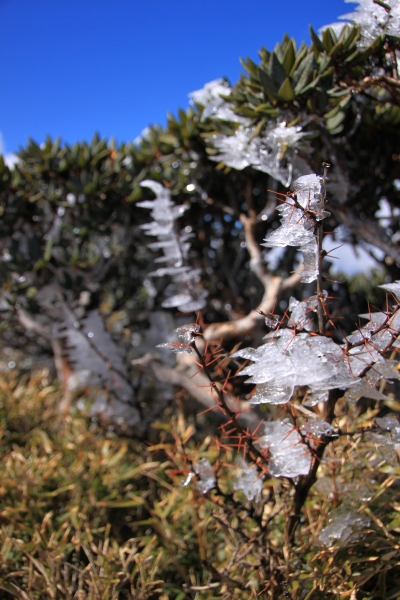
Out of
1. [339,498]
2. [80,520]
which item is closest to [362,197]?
[339,498]

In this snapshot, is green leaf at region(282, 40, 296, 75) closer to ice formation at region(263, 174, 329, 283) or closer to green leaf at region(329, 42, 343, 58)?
green leaf at region(329, 42, 343, 58)

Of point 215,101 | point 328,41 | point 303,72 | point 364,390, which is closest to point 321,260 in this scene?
point 364,390

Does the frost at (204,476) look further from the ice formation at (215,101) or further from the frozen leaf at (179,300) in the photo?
the ice formation at (215,101)

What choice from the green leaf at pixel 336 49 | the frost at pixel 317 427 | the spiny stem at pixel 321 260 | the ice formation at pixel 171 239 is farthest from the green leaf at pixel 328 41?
the frost at pixel 317 427

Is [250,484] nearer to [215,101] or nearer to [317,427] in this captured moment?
[317,427]

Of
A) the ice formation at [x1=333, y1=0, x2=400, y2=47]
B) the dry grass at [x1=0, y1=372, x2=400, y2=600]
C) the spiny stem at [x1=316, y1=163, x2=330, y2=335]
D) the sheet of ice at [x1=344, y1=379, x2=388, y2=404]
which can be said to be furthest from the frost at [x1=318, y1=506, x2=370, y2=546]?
the ice formation at [x1=333, y1=0, x2=400, y2=47]

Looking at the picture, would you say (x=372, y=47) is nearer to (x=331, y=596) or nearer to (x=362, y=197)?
(x=362, y=197)
